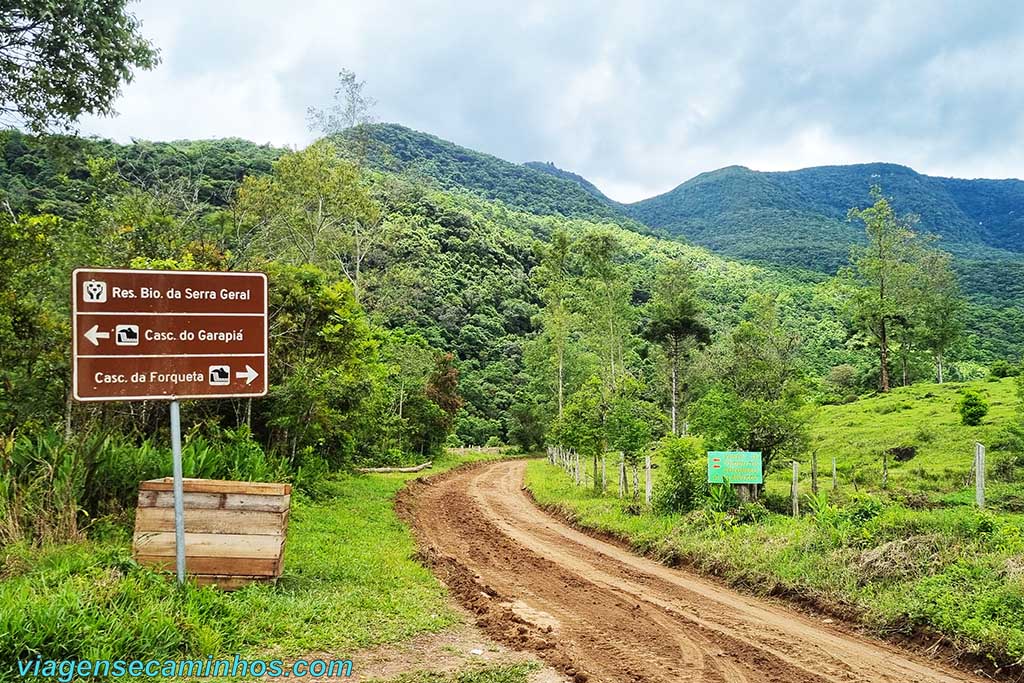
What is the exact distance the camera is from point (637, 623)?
7.27m

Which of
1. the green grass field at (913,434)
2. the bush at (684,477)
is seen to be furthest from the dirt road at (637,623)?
the green grass field at (913,434)

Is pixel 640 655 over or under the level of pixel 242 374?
under

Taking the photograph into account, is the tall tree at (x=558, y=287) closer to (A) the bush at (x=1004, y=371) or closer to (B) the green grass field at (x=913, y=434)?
(B) the green grass field at (x=913, y=434)

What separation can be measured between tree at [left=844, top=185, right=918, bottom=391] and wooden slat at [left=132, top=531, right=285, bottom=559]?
46580 mm

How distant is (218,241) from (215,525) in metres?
12.9

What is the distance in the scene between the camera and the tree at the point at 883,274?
45.1m

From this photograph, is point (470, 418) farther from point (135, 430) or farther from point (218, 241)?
point (135, 430)

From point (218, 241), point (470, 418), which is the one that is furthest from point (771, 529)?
point (470, 418)

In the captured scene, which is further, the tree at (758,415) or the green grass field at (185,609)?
the tree at (758,415)

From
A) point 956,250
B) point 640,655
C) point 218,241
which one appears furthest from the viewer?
point 956,250

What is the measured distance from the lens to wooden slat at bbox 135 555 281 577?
657 centimetres

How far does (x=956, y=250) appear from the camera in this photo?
138 m

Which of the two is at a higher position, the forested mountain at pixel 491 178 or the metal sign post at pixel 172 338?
the forested mountain at pixel 491 178

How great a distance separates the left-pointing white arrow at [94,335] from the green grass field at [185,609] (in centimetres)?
203
